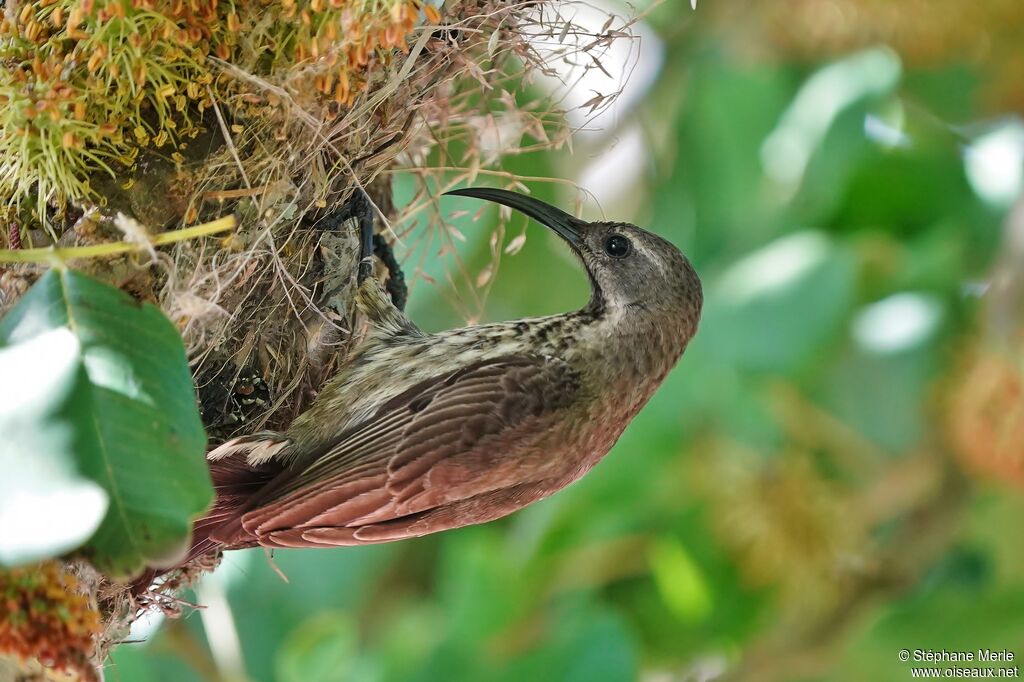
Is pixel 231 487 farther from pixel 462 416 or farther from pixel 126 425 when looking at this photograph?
pixel 126 425

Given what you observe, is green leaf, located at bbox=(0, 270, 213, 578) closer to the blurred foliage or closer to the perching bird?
the perching bird

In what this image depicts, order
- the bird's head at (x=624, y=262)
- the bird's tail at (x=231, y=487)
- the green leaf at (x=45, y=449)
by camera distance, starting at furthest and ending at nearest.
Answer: the bird's head at (x=624, y=262)
the bird's tail at (x=231, y=487)
the green leaf at (x=45, y=449)

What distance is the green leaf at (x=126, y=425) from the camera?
128 cm

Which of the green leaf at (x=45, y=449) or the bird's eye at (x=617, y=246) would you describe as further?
the bird's eye at (x=617, y=246)

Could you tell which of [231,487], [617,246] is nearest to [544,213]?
[617,246]

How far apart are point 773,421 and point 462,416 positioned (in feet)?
5.49

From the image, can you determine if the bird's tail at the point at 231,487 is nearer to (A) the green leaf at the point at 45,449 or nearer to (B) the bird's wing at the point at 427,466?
(B) the bird's wing at the point at 427,466

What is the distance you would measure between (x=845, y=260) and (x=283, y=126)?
2117mm

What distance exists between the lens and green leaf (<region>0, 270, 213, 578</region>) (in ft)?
4.21

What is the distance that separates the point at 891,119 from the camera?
4.12 meters

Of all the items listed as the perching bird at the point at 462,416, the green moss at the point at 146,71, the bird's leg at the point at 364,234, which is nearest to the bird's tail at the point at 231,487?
the perching bird at the point at 462,416

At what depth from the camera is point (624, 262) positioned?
271cm

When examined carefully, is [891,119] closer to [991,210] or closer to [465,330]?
[991,210]

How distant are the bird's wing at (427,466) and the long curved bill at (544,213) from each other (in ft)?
1.27
